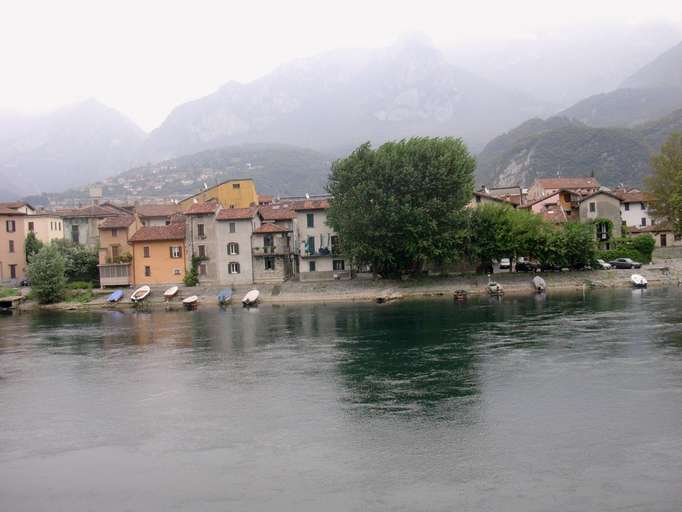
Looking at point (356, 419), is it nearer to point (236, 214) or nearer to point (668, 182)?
point (236, 214)

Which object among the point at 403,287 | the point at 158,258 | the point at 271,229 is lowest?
the point at 403,287

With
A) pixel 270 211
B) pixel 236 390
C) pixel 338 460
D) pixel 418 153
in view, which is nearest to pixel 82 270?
pixel 270 211

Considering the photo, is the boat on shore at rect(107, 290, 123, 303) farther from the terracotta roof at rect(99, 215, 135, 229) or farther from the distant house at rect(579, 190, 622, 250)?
the distant house at rect(579, 190, 622, 250)

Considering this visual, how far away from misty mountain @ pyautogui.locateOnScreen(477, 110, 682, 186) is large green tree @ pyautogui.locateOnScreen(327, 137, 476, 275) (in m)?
80.7

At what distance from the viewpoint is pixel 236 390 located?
3106 centimetres

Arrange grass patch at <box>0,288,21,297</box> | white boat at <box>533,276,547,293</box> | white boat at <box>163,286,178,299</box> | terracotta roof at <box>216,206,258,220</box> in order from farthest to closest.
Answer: terracotta roof at <box>216,206,258,220</box> → grass patch at <box>0,288,21,297</box> → white boat at <box>163,286,178,299</box> → white boat at <box>533,276,547,293</box>

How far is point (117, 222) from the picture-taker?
255ft

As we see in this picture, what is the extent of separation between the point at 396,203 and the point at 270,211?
2053cm

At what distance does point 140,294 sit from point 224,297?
9121 millimetres

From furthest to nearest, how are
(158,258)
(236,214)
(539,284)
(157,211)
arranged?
1. (157,211)
2. (158,258)
3. (236,214)
4. (539,284)

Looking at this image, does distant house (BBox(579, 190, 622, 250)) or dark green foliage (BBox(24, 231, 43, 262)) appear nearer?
distant house (BBox(579, 190, 622, 250))

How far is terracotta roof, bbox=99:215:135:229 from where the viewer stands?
76.8 m

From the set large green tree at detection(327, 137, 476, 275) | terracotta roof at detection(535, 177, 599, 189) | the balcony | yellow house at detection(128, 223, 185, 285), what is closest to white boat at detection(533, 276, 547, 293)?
large green tree at detection(327, 137, 476, 275)

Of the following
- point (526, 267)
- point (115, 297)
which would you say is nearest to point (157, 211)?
point (115, 297)
